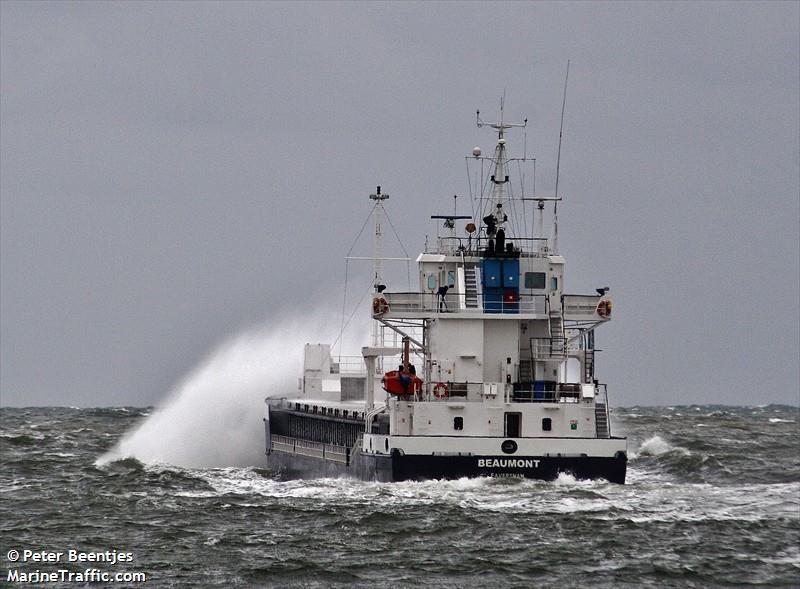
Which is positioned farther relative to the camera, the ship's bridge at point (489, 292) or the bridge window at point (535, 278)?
the bridge window at point (535, 278)

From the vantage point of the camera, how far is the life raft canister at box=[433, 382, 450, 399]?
1827 inches

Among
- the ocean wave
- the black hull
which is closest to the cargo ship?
the black hull

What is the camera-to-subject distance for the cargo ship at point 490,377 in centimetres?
4469

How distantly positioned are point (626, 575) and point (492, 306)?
17.6 meters

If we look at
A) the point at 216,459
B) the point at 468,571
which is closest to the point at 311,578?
the point at 468,571

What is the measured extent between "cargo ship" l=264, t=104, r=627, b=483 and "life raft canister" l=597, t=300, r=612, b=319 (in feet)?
0.11

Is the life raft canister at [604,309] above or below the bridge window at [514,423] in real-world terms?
above

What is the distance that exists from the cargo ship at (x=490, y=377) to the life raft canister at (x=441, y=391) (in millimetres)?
31

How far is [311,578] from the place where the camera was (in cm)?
3164

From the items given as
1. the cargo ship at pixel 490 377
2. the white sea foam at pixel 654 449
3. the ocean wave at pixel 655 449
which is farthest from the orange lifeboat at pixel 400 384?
the white sea foam at pixel 654 449

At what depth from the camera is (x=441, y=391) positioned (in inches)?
1827

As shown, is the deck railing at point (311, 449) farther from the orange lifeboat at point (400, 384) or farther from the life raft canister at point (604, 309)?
the life raft canister at point (604, 309)

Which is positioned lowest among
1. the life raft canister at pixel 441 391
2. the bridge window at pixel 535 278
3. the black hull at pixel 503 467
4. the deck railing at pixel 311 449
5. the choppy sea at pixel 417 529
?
the choppy sea at pixel 417 529

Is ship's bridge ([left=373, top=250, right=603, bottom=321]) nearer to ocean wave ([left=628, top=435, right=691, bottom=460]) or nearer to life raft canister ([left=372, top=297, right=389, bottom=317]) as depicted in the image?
life raft canister ([left=372, top=297, right=389, bottom=317])
